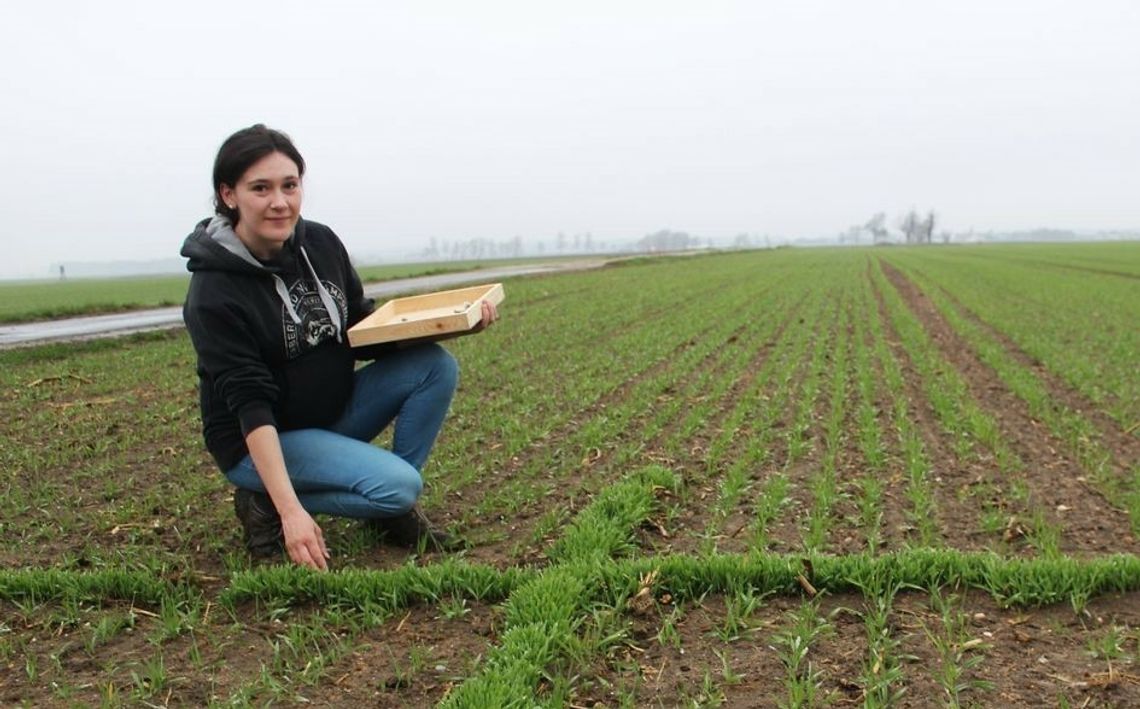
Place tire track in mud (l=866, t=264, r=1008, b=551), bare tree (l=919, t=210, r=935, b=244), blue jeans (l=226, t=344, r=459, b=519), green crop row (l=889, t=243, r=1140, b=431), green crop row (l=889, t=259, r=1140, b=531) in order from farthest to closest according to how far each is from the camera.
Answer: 1. bare tree (l=919, t=210, r=935, b=244)
2. green crop row (l=889, t=243, r=1140, b=431)
3. green crop row (l=889, t=259, r=1140, b=531)
4. tire track in mud (l=866, t=264, r=1008, b=551)
5. blue jeans (l=226, t=344, r=459, b=519)

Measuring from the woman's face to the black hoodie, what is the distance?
99mm

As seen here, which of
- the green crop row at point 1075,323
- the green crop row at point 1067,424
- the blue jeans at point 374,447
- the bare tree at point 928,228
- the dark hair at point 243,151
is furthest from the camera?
the bare tree at point 928,228

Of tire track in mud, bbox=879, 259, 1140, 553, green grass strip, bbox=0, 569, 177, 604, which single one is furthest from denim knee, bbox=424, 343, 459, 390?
tire track in mud, bbox=879, 259, 1140, 553

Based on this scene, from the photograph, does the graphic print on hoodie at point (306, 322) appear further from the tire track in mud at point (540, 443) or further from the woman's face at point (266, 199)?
the tire track in mud at point (540, 443)

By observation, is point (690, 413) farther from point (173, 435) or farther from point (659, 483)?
point (173, 435)

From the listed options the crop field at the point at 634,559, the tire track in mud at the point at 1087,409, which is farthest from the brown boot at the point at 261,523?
the tire track in mud at the point at 1087,409

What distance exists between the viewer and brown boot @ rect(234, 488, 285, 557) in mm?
3895

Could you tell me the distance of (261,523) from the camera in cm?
390

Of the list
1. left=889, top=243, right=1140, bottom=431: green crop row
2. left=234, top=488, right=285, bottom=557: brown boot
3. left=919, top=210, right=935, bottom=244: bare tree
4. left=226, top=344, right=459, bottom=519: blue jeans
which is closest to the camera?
left=226, top=344, right=459, bottom=519: blue jeans

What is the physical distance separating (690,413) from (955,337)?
325 inches

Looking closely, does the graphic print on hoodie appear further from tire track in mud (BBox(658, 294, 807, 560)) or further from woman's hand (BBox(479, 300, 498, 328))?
tire track in mud (BBox(658, 294, 807, 560))

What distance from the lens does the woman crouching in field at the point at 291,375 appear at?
136 inches

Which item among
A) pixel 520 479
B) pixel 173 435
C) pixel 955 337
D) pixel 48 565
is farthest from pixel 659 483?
pixel 955 337

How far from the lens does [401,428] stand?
4.26 metres
